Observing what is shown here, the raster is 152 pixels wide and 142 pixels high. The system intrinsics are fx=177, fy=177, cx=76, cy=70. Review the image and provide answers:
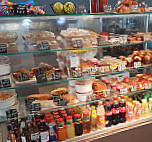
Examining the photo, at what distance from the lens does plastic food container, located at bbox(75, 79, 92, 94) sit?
2.23 metres

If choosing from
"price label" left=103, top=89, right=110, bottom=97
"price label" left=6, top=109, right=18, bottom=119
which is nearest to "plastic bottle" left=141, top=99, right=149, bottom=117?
"price label" left=103, top=89, right=110, bottom=97

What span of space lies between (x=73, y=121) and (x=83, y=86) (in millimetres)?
476

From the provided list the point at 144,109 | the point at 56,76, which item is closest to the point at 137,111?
the point at 144,109

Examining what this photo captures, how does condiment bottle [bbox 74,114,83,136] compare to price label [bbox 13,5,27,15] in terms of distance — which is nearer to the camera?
price label [bbox 13,5,27,15]

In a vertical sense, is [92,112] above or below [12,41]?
below

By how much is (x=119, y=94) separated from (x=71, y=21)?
1.19 m

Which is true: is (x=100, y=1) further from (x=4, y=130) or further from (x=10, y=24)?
(x=4, y=130)

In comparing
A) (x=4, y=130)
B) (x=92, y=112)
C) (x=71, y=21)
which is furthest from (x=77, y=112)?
(x=71, y=21)

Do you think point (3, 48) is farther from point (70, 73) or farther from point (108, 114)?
point (108, 114)

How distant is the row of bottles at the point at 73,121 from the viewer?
2.05 metres

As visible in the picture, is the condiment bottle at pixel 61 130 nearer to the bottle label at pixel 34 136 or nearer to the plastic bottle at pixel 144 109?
the bottle label at pixel 34 136

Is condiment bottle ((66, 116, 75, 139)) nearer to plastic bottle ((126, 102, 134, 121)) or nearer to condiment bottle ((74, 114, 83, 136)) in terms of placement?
condiment bottle ((74, 114, 83, 136))

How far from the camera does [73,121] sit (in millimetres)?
2285

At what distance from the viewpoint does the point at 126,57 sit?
259 cm
